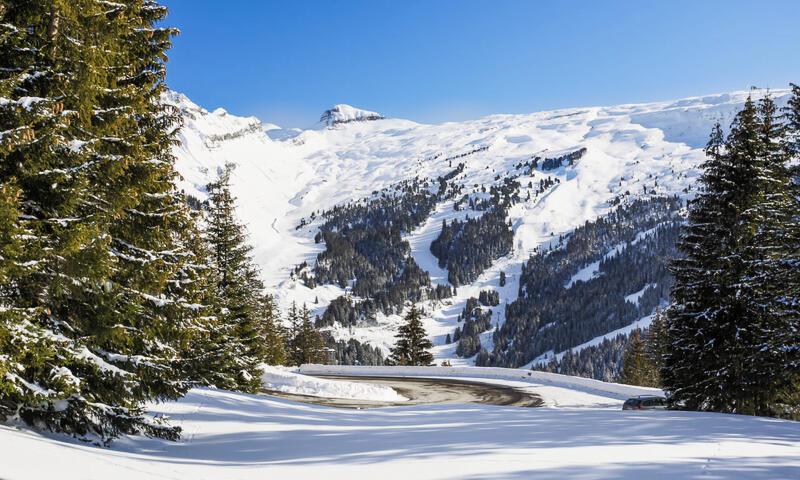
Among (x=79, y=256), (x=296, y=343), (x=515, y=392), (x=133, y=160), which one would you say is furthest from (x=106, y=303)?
(x=296, y=343)

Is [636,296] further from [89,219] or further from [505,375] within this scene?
[89,219]

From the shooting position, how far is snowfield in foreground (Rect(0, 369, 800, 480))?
6.21m

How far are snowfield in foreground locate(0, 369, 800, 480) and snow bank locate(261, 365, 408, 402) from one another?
14.9 meters

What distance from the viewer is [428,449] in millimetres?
8320

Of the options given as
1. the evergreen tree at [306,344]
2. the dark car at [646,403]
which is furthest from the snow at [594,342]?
the dark car at [646,403]

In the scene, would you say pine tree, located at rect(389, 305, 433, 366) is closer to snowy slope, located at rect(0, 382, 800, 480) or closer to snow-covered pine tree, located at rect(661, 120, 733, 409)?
snow-covered pine tree, located at rect(661, 120, 733, 409)

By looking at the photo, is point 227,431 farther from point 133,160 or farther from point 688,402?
point 688,402

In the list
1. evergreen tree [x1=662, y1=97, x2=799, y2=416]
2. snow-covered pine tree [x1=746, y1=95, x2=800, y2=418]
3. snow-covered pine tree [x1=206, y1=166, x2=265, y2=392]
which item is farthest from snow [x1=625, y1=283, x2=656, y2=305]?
snow-covered pine tree [x1=206, y1=166, x2=265, y2=392]

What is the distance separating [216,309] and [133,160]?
42.6 ft

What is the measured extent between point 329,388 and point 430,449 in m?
22.7

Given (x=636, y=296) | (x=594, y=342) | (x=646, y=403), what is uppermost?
(x=636, y=296)

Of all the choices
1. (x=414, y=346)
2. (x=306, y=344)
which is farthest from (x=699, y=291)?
(x=306, y=344)

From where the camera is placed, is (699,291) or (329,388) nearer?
(699,291)

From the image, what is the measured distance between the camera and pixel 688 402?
1956 centimetres
